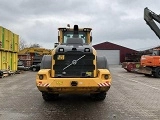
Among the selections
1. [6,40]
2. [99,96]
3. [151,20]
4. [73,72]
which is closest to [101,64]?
[73,72]

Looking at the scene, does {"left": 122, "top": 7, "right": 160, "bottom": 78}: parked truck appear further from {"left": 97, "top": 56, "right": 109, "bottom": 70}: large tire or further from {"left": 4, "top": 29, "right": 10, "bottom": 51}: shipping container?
{"left": 97, "top": 56, "right": 109, "bottom": 70}: large tire

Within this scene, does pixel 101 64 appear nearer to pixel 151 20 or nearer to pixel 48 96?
pixel 48 96

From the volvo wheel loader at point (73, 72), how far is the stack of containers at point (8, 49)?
39.9 ft

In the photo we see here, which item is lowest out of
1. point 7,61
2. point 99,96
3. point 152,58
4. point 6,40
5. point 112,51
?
point 99,96

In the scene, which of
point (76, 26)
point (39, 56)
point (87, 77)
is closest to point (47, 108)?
point (87, 77)

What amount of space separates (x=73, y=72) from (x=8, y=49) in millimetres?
14954

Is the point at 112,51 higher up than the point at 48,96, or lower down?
higher up

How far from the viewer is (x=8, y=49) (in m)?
22.9

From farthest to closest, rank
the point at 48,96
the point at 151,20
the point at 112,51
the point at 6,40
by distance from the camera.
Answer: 1. the point at 112,51
2. the point at 151,20
3. the point at 6,40
4. the point at 48,96

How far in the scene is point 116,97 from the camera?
10883 millimetres

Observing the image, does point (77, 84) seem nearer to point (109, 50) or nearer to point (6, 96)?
point (6, 96)

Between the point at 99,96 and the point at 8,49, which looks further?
the point at 8,49

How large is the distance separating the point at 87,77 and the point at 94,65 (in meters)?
0.51

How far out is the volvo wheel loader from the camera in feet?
27.1
